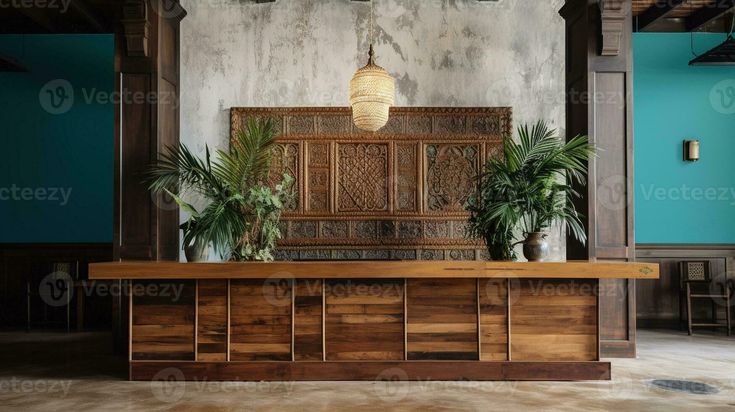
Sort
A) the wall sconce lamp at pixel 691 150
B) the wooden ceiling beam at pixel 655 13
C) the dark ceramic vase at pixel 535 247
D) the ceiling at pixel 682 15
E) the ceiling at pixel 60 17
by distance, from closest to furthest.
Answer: the dark ceramic vase at pixel 535 247 → the ceiling at pixel 60 17 → the wooden ceiling beam at pixel 655 13 → the ceiling at pixel 682 15 → the wall sconce lamp at pixel 691 150

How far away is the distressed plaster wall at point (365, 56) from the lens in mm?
7520

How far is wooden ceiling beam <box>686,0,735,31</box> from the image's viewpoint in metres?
7.16

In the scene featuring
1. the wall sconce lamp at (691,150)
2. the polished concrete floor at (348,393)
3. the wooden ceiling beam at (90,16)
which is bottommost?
the polished concrete floor at (348,393)

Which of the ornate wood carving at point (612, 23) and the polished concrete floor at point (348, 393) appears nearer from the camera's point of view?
the polished concrete floor at point (348, 393)

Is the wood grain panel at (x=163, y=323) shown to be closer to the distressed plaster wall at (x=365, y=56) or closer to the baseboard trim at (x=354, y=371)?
the baseboard trim at (x=354, y=371)

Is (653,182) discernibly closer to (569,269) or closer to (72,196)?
(569,269)

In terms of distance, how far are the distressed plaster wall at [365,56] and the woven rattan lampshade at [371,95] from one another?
126 centimetres

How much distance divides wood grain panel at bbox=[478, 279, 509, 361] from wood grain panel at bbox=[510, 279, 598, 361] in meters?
0.06

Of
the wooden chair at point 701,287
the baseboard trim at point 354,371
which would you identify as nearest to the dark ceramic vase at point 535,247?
the baseboard trim at point 354,371

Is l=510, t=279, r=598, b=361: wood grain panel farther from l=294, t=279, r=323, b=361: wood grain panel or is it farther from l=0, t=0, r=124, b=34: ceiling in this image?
l=0, t=0, r=124, b=34: ceiling

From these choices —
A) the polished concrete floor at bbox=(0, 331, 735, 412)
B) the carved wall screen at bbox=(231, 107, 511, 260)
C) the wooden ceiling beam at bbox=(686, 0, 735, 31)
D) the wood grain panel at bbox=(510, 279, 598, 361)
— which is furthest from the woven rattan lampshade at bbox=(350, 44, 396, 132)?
the wooden ceiling beam at bbox=(686, 0, 735, 31)

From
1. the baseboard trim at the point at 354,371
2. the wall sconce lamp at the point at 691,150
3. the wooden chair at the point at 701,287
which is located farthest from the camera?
the wall sconce lamp at the point at 691,150

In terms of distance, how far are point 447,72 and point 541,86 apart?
1.26 metres

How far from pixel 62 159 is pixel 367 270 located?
5.77 meters
